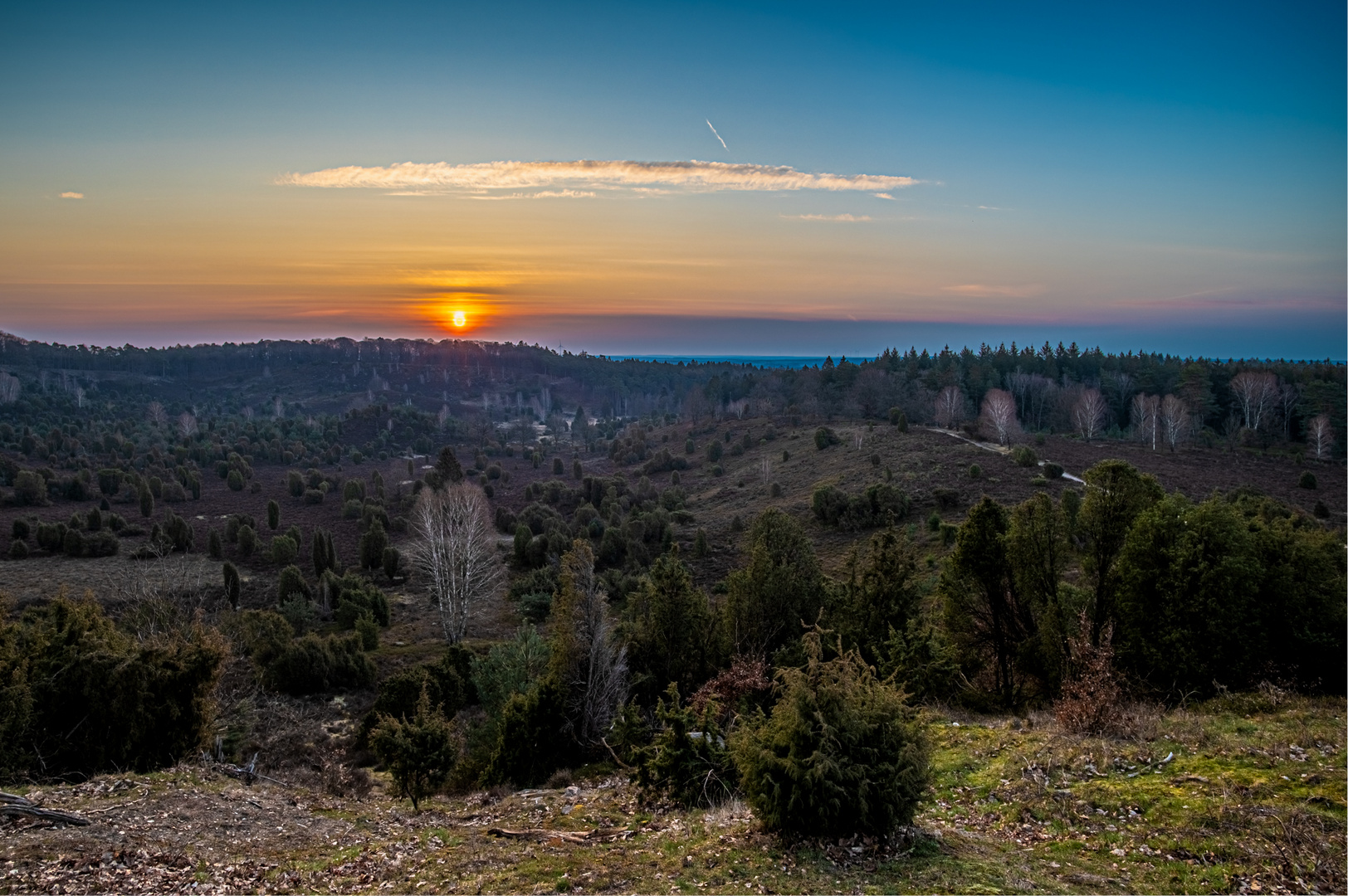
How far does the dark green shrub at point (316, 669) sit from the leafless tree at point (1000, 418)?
51.4 metres

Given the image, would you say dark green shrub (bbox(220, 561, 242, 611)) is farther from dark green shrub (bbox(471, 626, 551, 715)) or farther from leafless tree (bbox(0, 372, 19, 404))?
leafless tree (bbox(0, 372, 19, 404))

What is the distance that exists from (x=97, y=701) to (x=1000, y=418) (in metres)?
59.5

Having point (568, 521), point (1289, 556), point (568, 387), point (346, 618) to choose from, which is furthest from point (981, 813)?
point (568, 387)

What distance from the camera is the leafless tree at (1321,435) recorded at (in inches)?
2163

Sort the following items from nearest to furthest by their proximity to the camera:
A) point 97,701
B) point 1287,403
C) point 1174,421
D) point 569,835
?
point 569,835
point 97,701
point 1174,421
point 1287,403

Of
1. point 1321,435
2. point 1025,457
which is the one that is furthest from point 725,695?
point 1321,435

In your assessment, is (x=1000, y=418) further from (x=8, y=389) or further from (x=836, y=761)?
(x=8, y=389)

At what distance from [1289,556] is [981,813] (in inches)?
495

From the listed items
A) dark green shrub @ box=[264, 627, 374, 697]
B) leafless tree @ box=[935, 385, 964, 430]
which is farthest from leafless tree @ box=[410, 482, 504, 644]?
leafless tree @ box=[935, 385, 964, 430]

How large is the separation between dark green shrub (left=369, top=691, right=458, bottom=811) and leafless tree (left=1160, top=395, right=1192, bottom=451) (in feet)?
201

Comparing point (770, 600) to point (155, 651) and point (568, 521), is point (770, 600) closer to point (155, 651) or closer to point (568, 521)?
point (155, 651)

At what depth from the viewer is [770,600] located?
68.4 ft

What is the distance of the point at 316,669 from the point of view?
894 inches

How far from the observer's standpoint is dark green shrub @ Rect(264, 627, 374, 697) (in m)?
22.5
